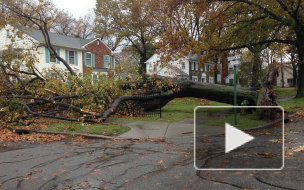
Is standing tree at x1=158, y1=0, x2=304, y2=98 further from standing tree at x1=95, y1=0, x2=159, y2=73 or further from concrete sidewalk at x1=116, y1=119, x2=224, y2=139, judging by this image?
standing tree at x1=95, y1=0, x2=159, y2=73

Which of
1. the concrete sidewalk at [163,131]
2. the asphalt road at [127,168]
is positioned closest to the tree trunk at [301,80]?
the concrete sidewalk at [163,131]

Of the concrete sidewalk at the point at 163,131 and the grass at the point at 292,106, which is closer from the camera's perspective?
the concrete sidewalk at the point at 163,131

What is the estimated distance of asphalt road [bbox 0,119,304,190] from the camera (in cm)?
404

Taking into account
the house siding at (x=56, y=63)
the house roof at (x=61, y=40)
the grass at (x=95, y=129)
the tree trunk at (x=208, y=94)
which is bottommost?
the grass at (x=95, y=129)

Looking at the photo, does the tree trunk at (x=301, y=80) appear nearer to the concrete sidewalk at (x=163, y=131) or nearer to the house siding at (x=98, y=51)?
the concrete sidewalk at (x=163, y=131)

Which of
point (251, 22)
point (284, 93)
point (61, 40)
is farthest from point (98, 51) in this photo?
point (284, 93)

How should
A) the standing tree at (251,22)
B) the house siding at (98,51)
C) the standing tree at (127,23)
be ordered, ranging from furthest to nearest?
1. the standing tree at (127,23)
2. the house siding at (98,51)
3. the standing tree at (251,22)

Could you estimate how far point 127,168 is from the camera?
5.07m

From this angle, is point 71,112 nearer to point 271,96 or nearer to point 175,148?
point 175,148

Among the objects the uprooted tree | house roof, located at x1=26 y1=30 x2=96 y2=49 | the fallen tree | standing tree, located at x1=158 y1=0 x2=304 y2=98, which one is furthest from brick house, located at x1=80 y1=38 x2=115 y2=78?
standing tree, located at x1=158 y1=0 x2=304 y2=98

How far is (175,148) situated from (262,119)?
5.75 m

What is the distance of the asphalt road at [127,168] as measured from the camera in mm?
4043

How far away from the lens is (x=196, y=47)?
1633 centimetres

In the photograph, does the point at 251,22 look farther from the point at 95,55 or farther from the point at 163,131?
the point at 95,55
